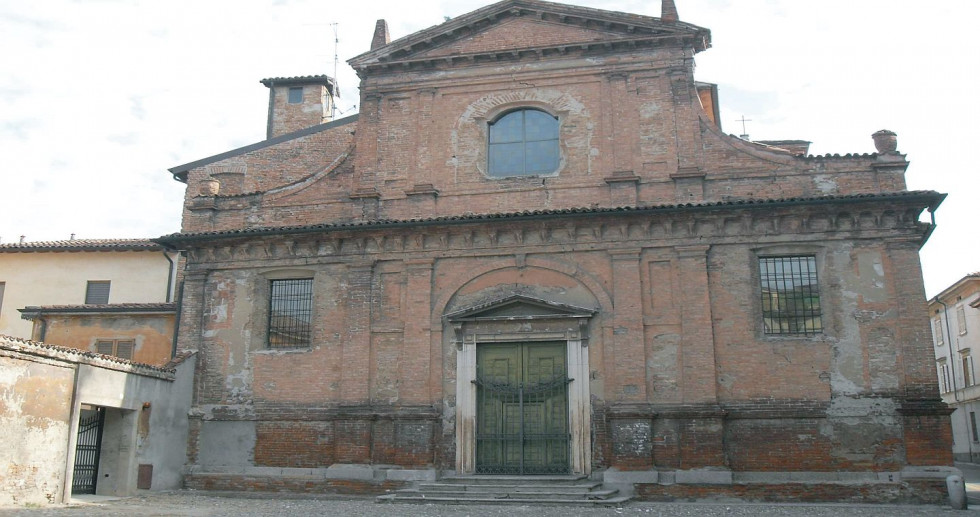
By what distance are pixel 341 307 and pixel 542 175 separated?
4845 mm

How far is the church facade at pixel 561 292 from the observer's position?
14977mm

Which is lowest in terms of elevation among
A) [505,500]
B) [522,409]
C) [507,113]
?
[505,500]

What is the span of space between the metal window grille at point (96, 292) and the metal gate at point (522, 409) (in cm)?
1221

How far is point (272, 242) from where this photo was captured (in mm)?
17703

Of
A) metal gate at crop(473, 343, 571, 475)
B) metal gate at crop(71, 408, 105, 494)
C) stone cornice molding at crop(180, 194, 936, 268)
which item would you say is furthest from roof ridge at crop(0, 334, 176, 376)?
metal gate at crop(473, 343, 571, 475)

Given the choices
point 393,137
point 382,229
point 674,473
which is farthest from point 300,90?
point 674,473

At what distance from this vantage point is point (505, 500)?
14.1 meters

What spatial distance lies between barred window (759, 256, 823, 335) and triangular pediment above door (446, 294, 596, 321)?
3.23 m

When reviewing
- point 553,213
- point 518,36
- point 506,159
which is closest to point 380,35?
point 518,36

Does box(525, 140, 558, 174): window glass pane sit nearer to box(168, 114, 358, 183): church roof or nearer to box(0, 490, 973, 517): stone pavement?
box(168, 114, 358, 183): church roof

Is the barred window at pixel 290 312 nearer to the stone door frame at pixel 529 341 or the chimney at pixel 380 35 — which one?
the stone door frame at pixel 529 341

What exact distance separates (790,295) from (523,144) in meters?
6.09

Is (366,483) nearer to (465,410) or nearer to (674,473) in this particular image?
(465,410)

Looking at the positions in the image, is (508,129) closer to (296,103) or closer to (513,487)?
(513,487)
